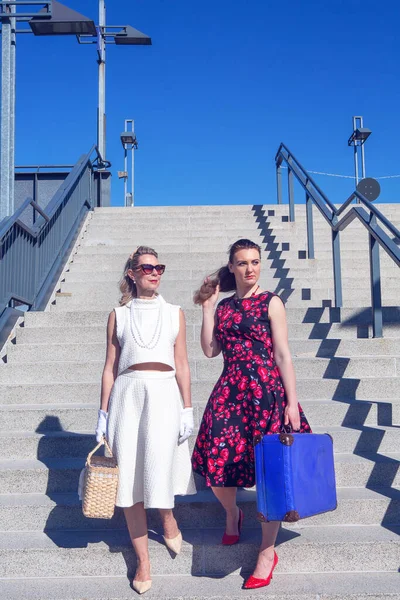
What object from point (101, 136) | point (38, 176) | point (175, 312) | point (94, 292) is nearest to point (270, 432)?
point (175, 312)

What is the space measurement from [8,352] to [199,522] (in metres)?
2.28

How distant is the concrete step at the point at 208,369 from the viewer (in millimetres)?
4473

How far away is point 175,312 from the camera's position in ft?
9.70

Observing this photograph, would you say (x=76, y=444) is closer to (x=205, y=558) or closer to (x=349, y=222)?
(x=205, y=558)

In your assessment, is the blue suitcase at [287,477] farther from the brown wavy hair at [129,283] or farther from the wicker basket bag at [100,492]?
the brown wavy hair at [129,283]

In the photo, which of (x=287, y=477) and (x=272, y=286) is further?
(x=272, y=286)

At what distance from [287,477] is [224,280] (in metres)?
1.02

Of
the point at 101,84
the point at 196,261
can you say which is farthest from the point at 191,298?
the point at 101,84

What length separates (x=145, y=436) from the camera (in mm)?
2758

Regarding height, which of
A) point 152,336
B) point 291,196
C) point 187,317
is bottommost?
A: point 152,336

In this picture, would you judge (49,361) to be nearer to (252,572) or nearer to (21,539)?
(21,539)

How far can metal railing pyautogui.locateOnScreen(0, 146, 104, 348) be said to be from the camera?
17.0ft

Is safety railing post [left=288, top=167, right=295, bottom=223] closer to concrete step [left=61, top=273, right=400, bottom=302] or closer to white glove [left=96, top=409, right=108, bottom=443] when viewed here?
concrete step [left=61, top=273, right=400, bottom=302]

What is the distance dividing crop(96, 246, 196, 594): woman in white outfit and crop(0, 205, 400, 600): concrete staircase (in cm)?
31
